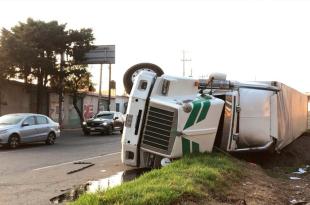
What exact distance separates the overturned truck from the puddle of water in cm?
46

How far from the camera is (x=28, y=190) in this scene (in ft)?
33.8

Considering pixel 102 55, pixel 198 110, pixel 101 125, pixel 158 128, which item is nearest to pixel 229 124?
pixel 198 110

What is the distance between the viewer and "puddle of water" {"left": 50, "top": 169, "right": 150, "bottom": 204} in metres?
9.19

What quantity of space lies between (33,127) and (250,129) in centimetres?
1253

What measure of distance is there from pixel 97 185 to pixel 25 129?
12.8 meters

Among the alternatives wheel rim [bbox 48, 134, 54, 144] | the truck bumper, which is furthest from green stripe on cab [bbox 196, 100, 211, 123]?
wheel rim [bbox 48, 134, 54, 144]

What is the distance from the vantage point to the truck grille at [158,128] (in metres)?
11.1

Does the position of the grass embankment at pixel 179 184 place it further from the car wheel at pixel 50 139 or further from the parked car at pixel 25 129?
the car wheel at pixel 50 139

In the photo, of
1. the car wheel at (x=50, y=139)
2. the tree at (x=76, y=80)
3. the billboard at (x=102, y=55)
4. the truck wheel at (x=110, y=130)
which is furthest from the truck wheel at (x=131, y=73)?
the billboard at (x=102, y=55)

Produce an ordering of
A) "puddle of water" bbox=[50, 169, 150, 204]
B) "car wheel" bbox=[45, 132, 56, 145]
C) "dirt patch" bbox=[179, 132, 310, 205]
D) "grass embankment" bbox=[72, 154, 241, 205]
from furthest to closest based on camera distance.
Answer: "car wheel" bbox=[45, 132, 56, 145], "puddle of water" bbox=[50, 169, 150, 204], "dirt patch" bbox=[179, 132, 310, 205], "grass embankment" bbox=[72, 154, 241, 205]

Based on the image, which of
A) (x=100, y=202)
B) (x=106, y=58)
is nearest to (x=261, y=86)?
(x=100, y=202)

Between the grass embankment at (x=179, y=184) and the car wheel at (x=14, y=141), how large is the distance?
39.9 ft

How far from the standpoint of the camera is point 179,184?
8148 mm

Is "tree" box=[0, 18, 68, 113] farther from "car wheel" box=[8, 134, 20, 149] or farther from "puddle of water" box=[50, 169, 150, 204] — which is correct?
"puddle of water" box=[50, 169, 150, 204]
